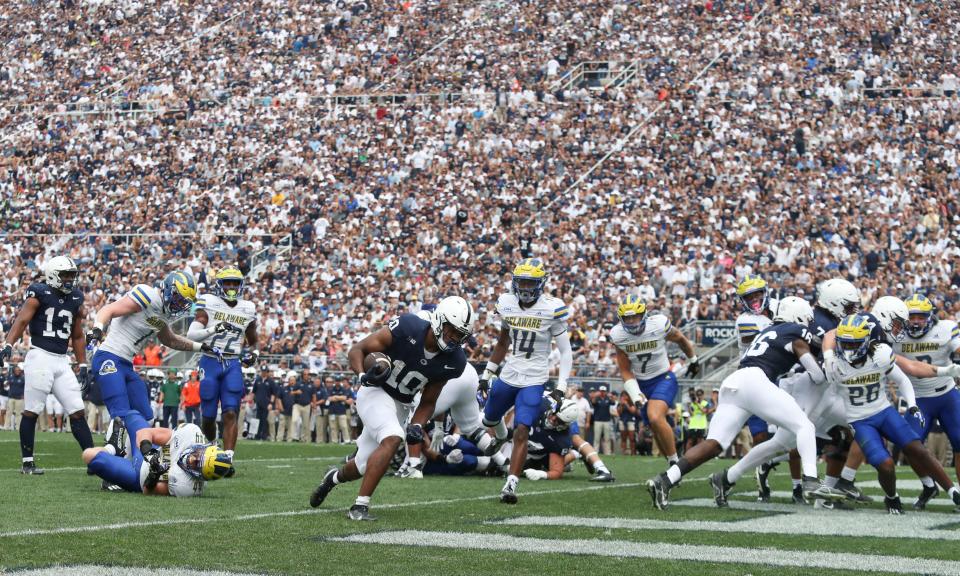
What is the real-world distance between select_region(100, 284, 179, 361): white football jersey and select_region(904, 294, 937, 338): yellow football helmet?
6263 millimetres

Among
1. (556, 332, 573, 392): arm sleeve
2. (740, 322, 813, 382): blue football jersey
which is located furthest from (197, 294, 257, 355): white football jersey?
(740, 322, 813, 382): blue football jersey

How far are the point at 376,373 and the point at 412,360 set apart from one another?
609mm

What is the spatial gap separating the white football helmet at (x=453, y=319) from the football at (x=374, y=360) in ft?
1.40

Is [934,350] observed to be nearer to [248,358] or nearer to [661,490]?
[661,490]

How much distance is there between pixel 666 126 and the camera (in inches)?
1193

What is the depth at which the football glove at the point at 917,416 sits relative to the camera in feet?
31.8

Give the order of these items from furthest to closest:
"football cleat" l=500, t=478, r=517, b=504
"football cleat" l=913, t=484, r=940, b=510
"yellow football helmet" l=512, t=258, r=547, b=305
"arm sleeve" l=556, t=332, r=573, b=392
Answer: "arm sleeve" l=556, t=332, r=573, b=392, "yellow football helmet" l=512, t=258, r=547, b=305, "football cleat" l=913, t=484, r=940, b=510, "football cleat" l=500, t=478, r=517, b=504

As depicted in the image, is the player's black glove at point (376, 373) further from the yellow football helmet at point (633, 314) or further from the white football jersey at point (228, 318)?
the white football jersey at point (228, 318)

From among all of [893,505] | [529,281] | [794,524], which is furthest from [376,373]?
[893,505]

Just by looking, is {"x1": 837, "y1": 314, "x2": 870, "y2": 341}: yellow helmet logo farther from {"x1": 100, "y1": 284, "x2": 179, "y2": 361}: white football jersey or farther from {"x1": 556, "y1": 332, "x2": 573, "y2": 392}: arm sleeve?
{"x1": 100, "y1": 284, "x2": 179, "y2": 361}: white football jersey

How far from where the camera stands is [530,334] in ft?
35.0

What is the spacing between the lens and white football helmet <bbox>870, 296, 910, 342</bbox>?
10.5m

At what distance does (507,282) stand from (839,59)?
11661 millimetres

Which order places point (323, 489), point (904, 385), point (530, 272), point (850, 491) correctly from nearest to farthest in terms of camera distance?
point (323, 489)
point (904, 385)
point (850, 491)
point (530, 272)
